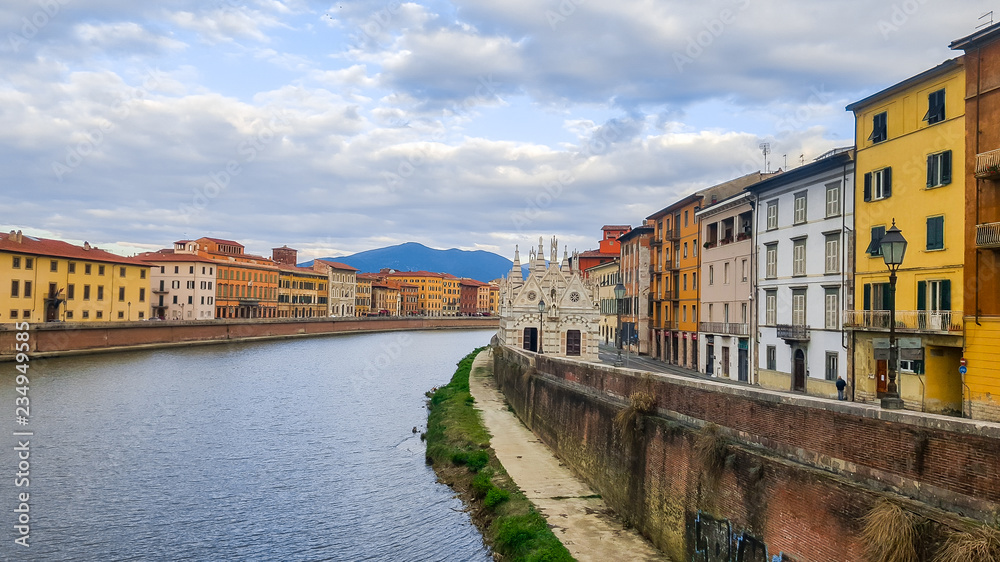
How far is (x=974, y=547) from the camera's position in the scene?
8.38 metres

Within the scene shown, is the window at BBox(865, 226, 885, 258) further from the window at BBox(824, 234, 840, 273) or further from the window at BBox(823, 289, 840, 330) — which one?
the window at BBox(823, 289, 840, 330)

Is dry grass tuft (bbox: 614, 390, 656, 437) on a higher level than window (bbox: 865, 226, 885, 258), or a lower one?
lower

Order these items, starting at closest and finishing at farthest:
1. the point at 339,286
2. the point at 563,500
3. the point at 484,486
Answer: the point at 563,500 < the point at 484,486 < the point at 339,286

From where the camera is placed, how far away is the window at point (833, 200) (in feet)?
98.9

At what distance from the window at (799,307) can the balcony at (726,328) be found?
4922 millimetres

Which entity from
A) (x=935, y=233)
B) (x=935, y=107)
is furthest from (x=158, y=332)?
(x=935, y=107)

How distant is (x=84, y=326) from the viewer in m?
65.4

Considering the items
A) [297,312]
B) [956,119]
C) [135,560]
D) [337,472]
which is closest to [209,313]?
[297,312]

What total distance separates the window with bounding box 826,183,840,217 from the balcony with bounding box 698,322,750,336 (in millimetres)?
9475

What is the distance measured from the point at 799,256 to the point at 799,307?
2.43 m

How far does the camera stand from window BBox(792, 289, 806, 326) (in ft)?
107

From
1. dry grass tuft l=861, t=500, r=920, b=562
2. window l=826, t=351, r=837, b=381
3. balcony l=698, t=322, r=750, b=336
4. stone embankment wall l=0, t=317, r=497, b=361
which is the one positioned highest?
balcony l=698, t=322, r=750, b=336

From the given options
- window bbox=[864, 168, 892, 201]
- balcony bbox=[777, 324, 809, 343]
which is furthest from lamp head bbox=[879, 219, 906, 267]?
balcony bbox=[777, 324, 809, 343]

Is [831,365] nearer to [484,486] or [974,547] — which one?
[484,486]
